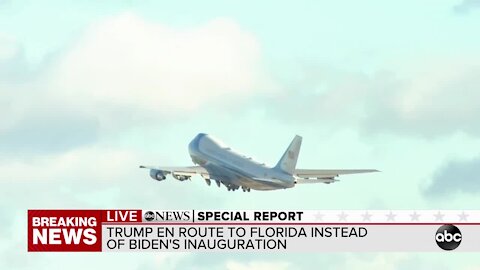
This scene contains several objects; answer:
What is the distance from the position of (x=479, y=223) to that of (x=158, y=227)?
109ft

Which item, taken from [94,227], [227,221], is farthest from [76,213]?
[227,221]

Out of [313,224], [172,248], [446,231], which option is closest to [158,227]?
[172,248]

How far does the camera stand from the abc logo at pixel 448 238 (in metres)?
166

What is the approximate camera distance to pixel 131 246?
16412 cm

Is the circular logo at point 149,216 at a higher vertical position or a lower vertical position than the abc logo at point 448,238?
higher

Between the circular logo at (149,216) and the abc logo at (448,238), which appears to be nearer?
the circular logo at (149,216)

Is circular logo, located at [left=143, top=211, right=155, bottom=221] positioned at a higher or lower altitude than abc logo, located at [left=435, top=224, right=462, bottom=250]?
higher

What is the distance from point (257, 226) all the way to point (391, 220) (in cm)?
1385

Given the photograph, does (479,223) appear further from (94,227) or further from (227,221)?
(94,227)

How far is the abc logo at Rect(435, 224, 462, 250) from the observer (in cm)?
16650

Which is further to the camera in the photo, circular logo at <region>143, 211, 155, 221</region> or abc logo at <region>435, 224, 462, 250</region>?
abc logo at <region>435, 224, 462, 250</region>

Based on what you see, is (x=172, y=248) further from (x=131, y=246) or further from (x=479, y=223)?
(x=479, y=223)

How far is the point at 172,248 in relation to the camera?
16412 cm

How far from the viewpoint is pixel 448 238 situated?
16675 cm
